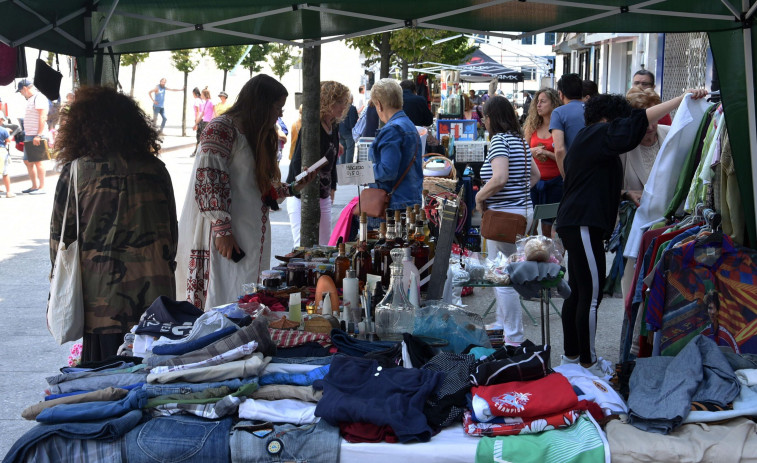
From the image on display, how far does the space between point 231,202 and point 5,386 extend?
6.54ft

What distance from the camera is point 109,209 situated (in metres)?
4.01

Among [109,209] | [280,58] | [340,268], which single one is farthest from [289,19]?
[280,58]

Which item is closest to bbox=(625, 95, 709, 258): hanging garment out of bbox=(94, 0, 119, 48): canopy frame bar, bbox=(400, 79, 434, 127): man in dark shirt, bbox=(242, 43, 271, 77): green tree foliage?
bbox=(94, 0, 119, 48): canopy frame bar

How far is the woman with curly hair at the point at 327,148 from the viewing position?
729 cm

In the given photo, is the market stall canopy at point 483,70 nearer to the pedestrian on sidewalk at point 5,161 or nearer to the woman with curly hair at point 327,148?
the pedestrian on sidewalk at point 5,161

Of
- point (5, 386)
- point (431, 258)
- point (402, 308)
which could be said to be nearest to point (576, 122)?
point (431, 258)

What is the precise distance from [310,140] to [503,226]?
1.91m

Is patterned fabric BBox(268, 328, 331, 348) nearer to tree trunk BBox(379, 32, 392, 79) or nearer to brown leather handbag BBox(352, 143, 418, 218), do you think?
brown leather handbag BBox(352, 143, 418, 218)

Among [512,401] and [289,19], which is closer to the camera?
[512,401]

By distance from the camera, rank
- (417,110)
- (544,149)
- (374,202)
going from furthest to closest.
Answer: (417,110)
(544,149)
(374,202)

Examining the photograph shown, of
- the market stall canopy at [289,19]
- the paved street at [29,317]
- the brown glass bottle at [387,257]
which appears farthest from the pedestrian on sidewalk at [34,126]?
the brown glass bottle at [387,257]

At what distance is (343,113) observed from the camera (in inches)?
299

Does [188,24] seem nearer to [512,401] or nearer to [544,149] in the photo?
[512,401]

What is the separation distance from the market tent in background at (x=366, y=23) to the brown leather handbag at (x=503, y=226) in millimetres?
1496
